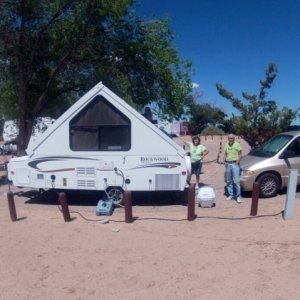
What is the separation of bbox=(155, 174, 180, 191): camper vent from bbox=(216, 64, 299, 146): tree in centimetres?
1036

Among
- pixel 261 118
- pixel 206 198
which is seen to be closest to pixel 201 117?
pixel 261 118

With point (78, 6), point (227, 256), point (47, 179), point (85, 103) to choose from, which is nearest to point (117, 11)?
point (78, 6)

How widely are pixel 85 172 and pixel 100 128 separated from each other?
41.2 inches

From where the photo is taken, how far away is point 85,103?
9.58 meters

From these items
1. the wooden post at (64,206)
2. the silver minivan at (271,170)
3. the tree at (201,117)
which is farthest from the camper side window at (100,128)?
the tree at (201,117)

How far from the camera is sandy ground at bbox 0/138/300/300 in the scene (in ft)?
16.9

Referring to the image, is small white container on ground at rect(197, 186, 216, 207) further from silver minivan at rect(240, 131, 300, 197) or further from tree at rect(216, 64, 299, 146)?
tree at rect(216, 64, 299, 146)

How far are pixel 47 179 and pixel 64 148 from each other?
839 millimetres

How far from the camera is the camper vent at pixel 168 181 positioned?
947 centimetres

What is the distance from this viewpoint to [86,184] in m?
9.69

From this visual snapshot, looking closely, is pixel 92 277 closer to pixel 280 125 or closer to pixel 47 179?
pixel 47 179

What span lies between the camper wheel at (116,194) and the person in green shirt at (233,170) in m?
2.71

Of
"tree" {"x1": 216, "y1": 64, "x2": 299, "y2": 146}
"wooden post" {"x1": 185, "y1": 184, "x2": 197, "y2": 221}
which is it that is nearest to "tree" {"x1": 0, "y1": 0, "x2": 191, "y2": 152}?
"tree" {"x1": 216, "y1": 64, "x2": 299, "y2": 146}

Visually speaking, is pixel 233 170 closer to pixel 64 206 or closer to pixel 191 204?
pixel 191 204
